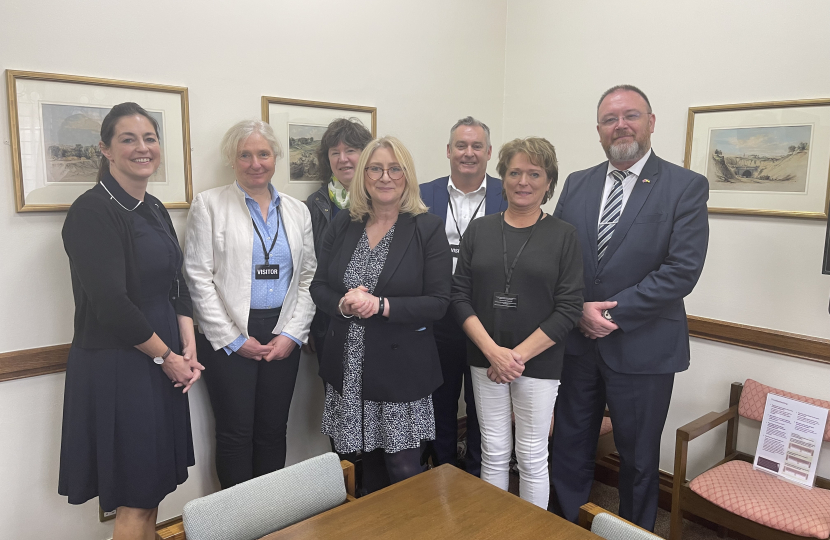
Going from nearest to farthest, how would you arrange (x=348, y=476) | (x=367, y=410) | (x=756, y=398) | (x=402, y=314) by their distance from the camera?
1. (x=348, y=476)
2. (x=402, y=314)
3. (x=367, y=410)
4. (x=756, y=398)

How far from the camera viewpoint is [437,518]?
1.35 meters

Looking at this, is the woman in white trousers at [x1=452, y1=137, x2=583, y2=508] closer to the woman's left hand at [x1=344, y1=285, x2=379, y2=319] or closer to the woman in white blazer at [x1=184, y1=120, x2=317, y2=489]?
the woman's left hand at [x1=344, y1=285, x2=379, y2=319]

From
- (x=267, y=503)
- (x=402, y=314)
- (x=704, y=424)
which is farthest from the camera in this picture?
(x=704, y=424)

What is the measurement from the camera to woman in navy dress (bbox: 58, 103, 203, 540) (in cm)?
188

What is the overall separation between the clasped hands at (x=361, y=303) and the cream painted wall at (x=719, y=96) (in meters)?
1.78

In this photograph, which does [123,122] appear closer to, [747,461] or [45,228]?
[45,228]

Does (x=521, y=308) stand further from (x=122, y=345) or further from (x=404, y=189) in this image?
(x=122, y=345)

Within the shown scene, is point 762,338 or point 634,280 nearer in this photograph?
point 634,280

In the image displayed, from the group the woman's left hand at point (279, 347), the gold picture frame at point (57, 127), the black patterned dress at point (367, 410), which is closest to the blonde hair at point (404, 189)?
the black patterned dress at point (367, 410)

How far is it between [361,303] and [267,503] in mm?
771

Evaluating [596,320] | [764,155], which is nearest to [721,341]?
[764,155]

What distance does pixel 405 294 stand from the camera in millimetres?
2158

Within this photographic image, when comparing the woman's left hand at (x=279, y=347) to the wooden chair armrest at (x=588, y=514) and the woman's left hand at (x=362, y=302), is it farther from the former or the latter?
the wooden chair armrest at (x=588, y=514)

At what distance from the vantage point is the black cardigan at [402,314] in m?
2.13
